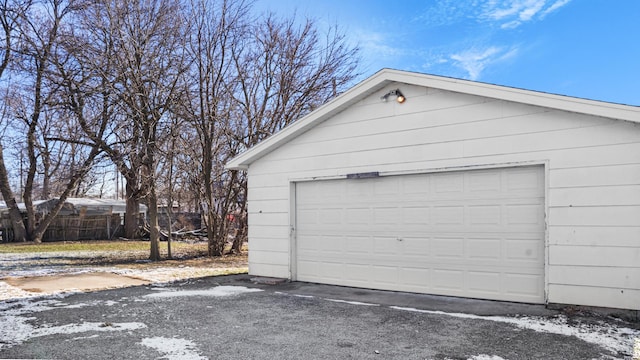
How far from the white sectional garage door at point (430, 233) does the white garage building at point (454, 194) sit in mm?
17

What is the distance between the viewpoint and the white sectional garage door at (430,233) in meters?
5.88

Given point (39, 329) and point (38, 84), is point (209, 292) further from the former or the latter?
point (38, 84)

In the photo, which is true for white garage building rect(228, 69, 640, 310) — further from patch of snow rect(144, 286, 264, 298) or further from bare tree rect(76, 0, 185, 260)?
bare tree rect(76, 0, 185, 260)

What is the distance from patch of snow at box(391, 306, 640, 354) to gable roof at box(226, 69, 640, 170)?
238cm

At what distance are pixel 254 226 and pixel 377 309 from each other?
3.58 meters

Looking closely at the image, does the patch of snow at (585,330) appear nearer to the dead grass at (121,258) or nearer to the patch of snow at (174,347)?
the patch of snow at (174,347)

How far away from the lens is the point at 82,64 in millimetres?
12203

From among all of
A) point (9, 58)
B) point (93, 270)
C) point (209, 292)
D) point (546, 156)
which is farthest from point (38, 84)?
point (546, 156)

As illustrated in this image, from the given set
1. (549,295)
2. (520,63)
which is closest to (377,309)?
(549,295)

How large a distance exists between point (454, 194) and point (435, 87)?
63.8 inches

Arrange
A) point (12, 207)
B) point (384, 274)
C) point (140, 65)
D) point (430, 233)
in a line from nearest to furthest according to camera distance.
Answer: point (430, 233) < point (384, 274) < point (140, 65) < point (12, 207)

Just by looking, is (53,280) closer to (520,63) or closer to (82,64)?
(82,64)

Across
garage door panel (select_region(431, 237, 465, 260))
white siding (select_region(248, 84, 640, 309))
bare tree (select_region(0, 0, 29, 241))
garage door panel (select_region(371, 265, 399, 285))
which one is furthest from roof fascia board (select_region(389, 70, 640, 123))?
bare tree (select_region(0, 0, 29, 241))

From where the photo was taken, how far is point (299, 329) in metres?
4.77
